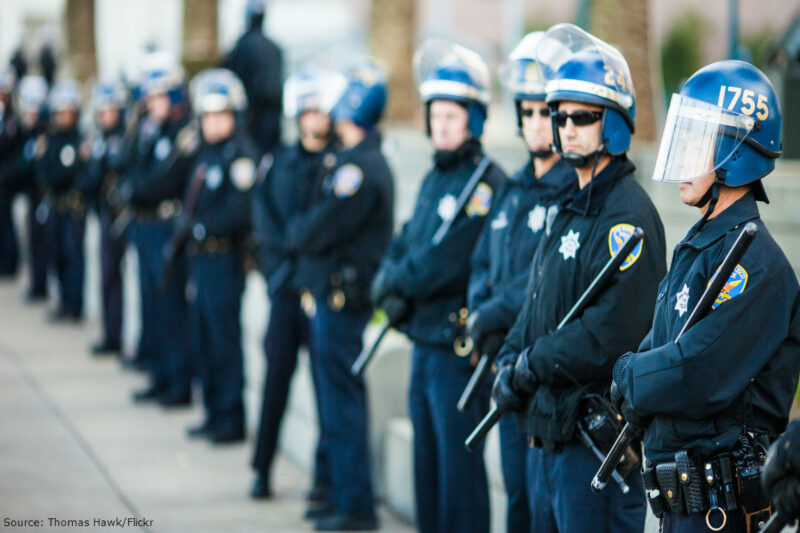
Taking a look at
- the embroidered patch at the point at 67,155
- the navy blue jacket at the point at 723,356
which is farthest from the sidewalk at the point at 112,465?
the navy blue jacket at the point at 723,356

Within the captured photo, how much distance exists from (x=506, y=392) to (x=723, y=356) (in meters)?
1.13

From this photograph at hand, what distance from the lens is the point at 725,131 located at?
3.49m

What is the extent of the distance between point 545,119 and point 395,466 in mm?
2502

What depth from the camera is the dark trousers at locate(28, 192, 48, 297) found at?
13.4 meters

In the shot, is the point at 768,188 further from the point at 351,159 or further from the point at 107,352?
the point at 107,352

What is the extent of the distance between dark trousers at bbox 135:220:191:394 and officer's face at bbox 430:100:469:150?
3.94 m

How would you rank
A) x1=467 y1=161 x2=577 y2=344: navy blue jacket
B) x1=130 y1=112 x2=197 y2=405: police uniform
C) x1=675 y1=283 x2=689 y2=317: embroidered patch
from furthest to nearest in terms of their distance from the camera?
x1=130 y1=112 x2=197 y2=405: police uniform < x1=467 y1=161 x2=577 y2=344: navy blue jacket < x1=675 y1=283 x2=689 y2=317: embroidered patch

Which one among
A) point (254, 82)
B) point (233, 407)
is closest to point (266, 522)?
point (233, 407)

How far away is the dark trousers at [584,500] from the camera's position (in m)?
4.06

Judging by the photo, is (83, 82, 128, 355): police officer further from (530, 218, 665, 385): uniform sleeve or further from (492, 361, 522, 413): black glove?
(530, 218, 665, 385): uniform sleeve

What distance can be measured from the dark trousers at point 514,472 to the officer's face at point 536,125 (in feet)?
3.68

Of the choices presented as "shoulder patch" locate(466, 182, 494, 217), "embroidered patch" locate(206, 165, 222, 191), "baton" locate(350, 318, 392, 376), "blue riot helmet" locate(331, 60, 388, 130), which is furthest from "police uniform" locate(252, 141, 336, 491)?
"shoulder patch" locate(466, 182, 494, 217)

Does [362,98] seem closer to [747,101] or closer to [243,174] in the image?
[243,174]

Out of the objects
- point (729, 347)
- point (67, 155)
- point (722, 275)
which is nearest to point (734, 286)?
point (722, 275)
